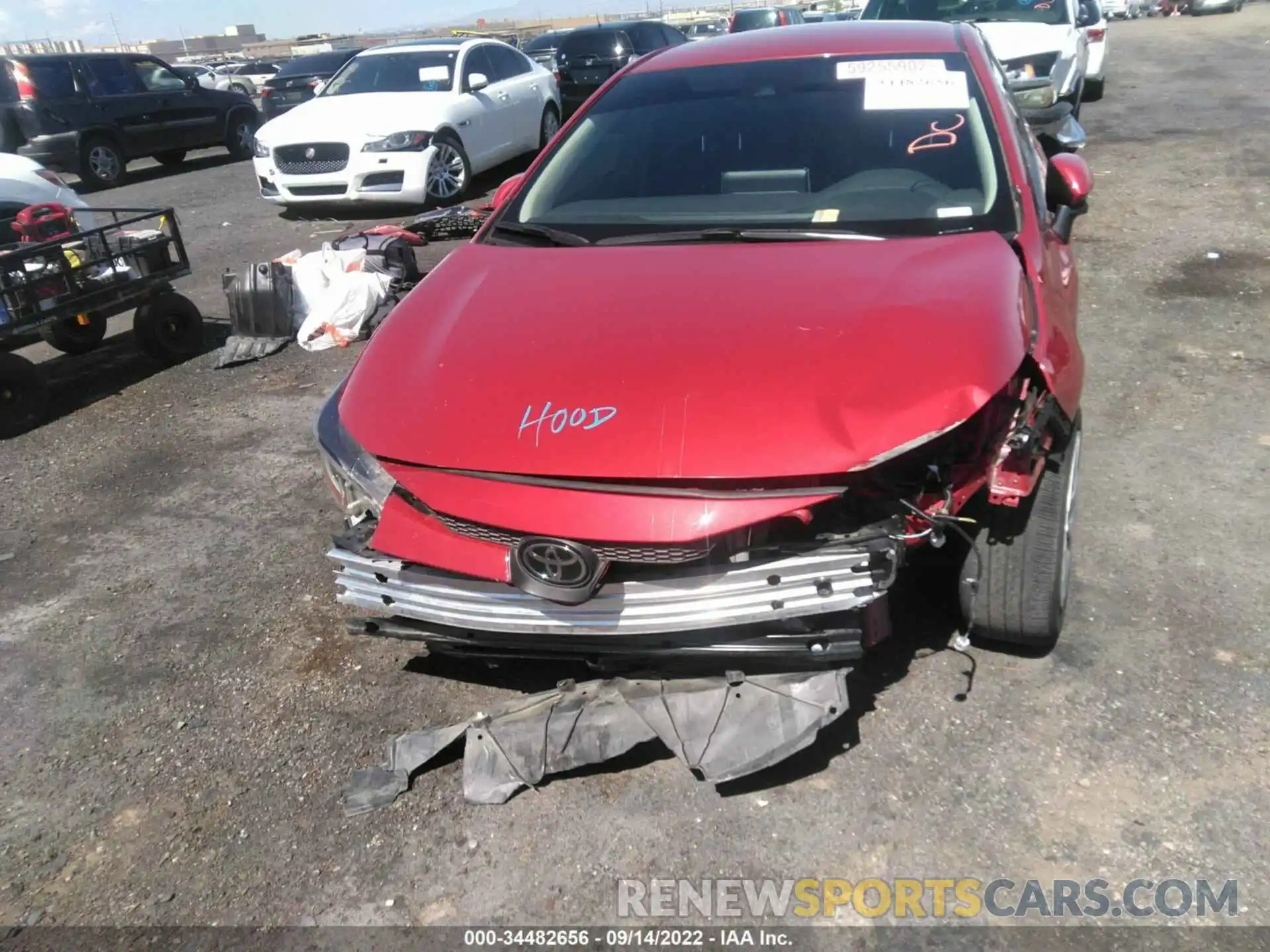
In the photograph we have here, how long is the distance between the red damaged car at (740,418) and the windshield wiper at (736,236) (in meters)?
0.01

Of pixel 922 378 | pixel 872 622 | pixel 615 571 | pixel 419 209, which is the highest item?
pixel 922 378

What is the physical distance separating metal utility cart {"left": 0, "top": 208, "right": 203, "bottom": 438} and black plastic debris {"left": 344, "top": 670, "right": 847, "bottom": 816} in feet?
12.7

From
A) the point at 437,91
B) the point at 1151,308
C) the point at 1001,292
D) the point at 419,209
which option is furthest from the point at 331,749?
the point at 437,91

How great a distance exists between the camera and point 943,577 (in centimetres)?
311

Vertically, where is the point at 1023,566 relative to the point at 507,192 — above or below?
below

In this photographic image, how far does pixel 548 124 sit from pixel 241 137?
6.35 m

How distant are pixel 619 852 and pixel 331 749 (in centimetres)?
95

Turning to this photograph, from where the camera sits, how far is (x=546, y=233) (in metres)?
3.26

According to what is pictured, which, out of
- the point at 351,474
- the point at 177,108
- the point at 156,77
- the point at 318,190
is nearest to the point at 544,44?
the point at 177,108

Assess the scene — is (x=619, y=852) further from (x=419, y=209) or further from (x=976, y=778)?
(x=419, y=209)

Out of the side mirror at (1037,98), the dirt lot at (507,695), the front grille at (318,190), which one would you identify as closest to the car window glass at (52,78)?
the front grille at (318,190)

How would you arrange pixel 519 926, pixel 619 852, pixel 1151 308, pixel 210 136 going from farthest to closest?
pixel 210 136 < pixel 1151 308 < pixel 619 852 < pixel 519 926

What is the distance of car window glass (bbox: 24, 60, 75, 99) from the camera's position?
12.5 metres

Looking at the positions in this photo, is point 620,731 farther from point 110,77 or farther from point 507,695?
point 110,77
